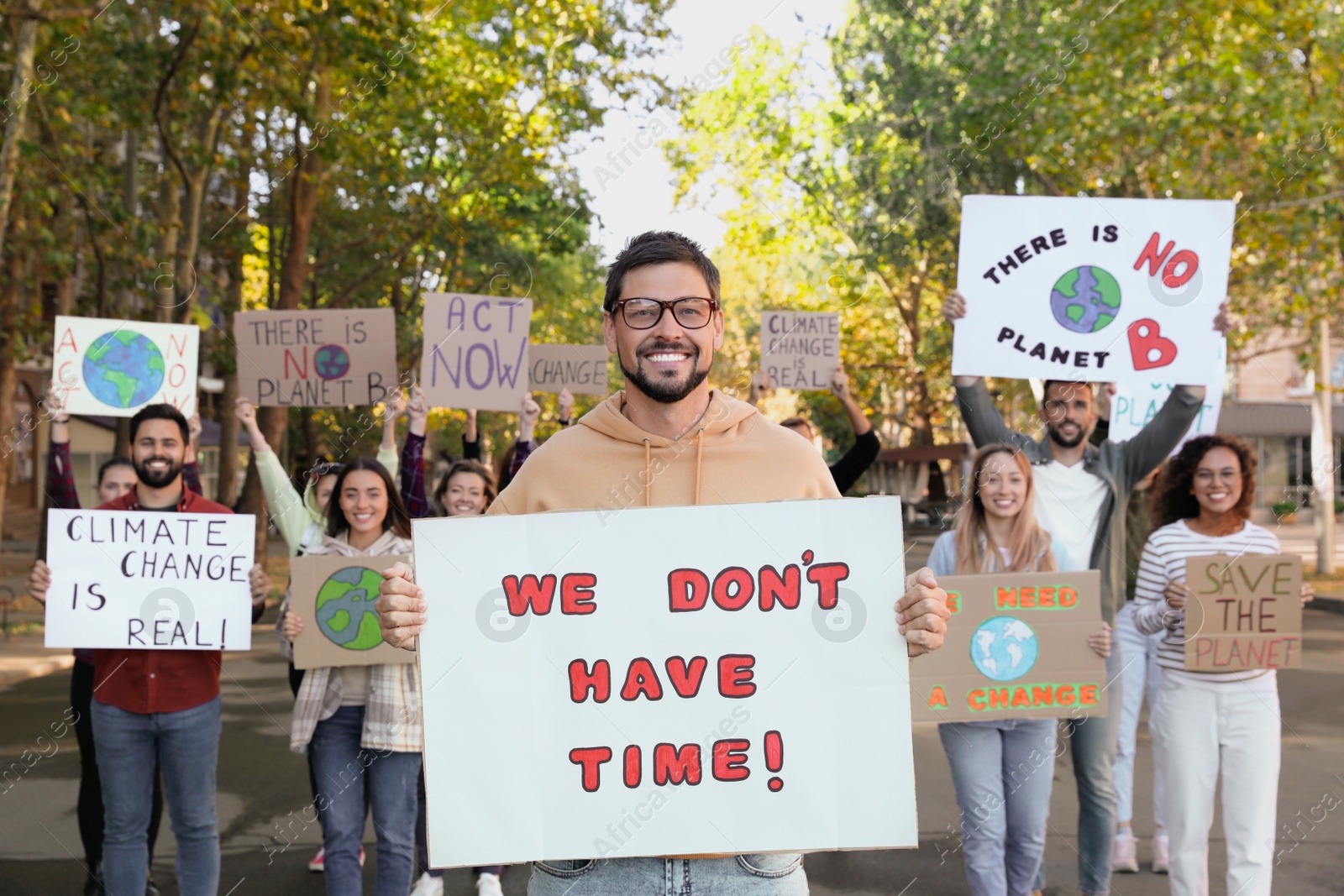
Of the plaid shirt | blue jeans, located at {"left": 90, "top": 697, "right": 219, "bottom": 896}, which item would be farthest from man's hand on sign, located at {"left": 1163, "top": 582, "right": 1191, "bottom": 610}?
blue jeans, located at {"left": 90, "top": 697, "right": 219, "bottom": 896}

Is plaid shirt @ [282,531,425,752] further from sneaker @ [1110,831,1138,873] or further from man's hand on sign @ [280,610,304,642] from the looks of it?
sneaker @ [1110,831,1138,873]

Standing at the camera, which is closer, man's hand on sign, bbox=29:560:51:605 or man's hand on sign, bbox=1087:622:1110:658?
man's hand on sign, bbox=1087:622:1110:658

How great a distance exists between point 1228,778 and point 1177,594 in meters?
0.67

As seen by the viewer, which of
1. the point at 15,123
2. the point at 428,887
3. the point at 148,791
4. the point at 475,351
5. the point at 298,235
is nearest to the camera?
the point at 148,791

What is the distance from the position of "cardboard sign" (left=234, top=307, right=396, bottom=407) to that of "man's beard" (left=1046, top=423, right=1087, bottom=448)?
4563mm

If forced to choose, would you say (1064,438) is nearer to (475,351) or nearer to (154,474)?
(154,474)

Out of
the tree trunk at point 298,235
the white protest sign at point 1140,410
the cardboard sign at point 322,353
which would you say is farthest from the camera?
the tree trunk at point 298,235

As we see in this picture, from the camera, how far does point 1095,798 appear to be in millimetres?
4754

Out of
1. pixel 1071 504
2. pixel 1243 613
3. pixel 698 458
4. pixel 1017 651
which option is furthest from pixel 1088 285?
pixel 698 458

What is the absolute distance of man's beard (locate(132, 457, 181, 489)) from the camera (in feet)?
15.2

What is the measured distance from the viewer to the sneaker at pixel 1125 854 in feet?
17.9

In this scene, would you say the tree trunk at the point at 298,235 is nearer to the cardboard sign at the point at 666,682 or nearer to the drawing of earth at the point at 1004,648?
the drawing of earth at the point at 1004,648

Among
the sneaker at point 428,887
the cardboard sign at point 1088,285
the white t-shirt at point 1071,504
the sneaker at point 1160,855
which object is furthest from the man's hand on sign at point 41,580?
the sneaker at point 1160,855

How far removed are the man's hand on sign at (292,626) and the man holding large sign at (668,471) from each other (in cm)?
219
